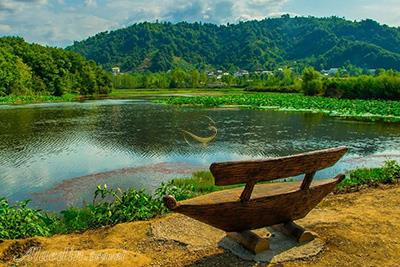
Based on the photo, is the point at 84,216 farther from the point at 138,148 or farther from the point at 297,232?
the point at 138,148

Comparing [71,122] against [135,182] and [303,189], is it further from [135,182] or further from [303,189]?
[303,189]

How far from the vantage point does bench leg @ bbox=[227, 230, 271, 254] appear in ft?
20.4

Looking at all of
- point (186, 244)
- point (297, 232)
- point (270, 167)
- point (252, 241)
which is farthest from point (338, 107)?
point (270, 167)

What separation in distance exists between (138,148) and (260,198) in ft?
57.8

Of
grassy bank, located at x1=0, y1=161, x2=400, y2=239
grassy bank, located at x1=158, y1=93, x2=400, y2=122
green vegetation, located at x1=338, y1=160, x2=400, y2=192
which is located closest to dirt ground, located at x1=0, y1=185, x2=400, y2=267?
grassy bank, located at x1=0, y1=161, x2=400, y2=239

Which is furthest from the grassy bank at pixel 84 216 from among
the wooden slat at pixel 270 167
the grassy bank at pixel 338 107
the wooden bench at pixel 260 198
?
the grassy bank at pixel 338 107

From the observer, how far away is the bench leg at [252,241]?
6.20 m

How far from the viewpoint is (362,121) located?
122 feet

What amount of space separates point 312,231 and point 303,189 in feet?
3.77

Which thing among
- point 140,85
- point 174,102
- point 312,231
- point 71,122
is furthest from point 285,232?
point 140,85

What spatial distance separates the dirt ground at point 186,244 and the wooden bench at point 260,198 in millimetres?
664

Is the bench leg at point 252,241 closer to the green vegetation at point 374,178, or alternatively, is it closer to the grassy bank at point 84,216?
the grassy bank at point 84,216

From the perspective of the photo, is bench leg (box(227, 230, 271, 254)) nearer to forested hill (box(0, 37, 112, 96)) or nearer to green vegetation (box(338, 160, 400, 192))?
green vegetation (box(338, 160, 400, 192))

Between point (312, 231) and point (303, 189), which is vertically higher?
point (303, 189)
